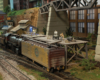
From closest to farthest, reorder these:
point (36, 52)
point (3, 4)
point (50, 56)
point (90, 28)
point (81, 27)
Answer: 1. point (50, 56)
2. point (36, 52)
3. point (90, 28)
4. point (81, 27)
5. point (3, 4)

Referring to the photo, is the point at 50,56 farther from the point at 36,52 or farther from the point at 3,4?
the point at 3,4

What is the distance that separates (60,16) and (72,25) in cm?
538

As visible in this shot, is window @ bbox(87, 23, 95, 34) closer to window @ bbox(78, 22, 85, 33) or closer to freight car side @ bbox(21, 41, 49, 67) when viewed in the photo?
window @ bbox(78, 22, 85, 33)

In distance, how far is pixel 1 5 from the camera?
199 feet

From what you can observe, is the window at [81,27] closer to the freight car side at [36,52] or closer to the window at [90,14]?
the window at [90,14]

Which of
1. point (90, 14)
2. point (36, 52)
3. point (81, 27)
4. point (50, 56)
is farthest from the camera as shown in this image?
point (81, 27)

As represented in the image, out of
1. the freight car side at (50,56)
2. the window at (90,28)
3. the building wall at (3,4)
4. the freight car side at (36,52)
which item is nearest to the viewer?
the freight car side at (50,56)

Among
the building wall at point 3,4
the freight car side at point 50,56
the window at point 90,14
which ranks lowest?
the freight car side at point 50,56

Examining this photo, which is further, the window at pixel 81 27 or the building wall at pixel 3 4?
the building wall at pixel 3 4

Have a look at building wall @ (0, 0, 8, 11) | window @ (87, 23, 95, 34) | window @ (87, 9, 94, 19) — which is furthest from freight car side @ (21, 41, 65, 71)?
building wall @ (0, 0, 8, 11)

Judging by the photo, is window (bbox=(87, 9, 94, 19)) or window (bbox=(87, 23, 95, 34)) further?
window (bbox=(87, 23, 95, 34))

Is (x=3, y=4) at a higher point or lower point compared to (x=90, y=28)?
higher

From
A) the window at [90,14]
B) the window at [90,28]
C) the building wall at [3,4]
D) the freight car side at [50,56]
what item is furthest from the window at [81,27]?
the building wall at [3,4]

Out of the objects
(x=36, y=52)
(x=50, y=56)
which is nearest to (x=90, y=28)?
(x=36, y=52)
